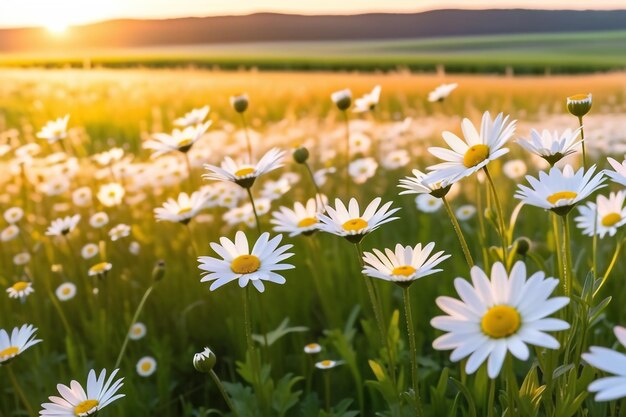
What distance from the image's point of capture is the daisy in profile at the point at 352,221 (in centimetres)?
120

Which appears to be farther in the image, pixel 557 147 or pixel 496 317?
pixel 557 147

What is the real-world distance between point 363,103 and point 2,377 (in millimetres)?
1422

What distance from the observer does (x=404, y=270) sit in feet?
3.64

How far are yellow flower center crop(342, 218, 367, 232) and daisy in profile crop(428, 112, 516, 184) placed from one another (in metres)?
0.16

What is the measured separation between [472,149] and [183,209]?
3.16 feet

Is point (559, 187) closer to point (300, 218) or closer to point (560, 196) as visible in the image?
point (560, 196)

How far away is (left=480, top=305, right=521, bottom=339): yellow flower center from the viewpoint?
2.74 feet

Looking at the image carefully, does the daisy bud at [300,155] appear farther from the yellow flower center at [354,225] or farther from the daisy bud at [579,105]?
the daisy bud at [579,105]

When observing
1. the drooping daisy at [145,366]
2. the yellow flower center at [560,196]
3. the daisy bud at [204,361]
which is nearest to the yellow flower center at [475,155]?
the yellow flower center at [560,196]

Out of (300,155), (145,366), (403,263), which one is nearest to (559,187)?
(403,263)

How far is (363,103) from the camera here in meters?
2.38

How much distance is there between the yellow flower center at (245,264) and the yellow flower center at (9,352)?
1.66 ft

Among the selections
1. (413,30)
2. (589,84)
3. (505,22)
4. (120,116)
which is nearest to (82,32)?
(413,30)

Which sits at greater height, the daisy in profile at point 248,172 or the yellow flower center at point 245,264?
the daisy in profile at point 248,172
